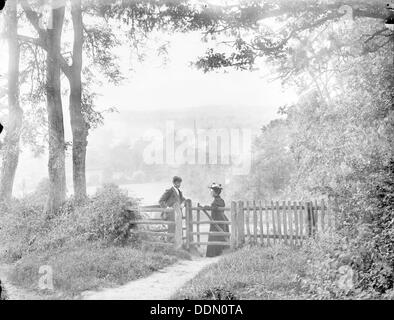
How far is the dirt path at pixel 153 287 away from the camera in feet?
26.7

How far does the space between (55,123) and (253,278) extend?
32.3 ft

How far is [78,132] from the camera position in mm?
15289

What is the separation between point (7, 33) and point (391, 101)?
588 inches

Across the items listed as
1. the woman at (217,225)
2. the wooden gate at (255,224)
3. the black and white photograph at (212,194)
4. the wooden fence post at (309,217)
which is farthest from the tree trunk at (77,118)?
the wooden fence post at (309,217)

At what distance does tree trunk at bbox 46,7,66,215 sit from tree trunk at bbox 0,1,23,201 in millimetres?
3229

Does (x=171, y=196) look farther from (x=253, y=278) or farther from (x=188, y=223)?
(x=253, y=278)

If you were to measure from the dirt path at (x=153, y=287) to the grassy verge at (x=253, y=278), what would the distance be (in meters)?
0.48

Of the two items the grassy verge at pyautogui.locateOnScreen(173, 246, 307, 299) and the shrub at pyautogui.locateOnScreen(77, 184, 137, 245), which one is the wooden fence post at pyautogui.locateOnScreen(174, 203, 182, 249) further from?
the grassy verge at pyautogui.locateOnScreen(173, 246, 307, 299)

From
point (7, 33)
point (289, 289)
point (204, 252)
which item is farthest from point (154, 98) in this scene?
point (289, 289)

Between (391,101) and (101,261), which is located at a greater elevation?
(391,101)

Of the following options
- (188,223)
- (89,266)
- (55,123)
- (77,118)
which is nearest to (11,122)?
(55,123)

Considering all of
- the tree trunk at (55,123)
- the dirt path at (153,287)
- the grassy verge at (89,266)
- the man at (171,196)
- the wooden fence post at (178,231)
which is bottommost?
the dirt path at (153,287)

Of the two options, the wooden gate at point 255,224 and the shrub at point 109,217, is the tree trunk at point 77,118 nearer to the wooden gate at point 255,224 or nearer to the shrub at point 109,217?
the shrub at point 109,217
